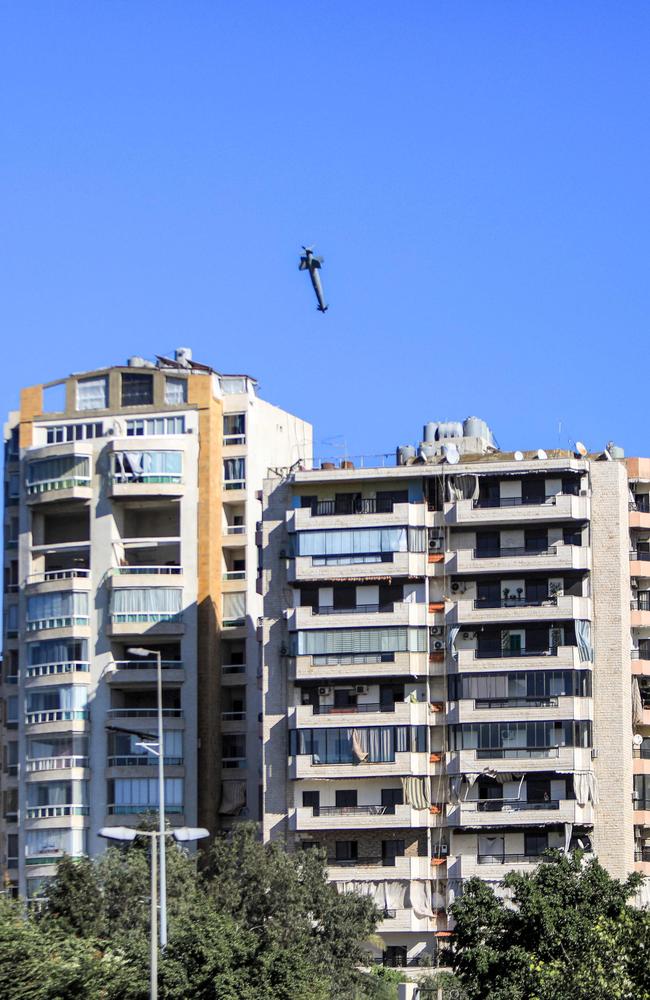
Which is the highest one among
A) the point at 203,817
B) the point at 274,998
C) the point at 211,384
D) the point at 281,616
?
the point at 211,384

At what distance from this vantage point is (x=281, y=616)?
9862 centimetres

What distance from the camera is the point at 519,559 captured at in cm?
9625

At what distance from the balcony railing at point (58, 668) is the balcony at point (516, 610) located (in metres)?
17.2

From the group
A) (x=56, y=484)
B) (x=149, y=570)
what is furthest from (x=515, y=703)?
(x=56, y=484)

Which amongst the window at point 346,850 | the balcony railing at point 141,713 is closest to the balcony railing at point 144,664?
the balcony railing at point 141,713

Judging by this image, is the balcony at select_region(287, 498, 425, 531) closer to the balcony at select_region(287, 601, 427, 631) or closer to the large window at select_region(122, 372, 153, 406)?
the balcony at select_region(287, 601, 427, 631)

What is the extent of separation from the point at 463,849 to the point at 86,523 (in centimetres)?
2445

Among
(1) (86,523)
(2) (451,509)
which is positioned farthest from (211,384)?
(2) (451,509)

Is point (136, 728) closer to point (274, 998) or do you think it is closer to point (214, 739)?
point (214, 739)

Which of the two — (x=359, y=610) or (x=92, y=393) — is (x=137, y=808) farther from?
(x=92, y=393)

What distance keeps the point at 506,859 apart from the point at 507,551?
12.3m

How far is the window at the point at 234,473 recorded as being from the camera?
351 feet

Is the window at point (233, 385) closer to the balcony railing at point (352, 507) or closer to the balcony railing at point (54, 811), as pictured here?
the balcony railing at point (352, 507)

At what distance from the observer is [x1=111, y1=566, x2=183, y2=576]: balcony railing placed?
10419 cm
